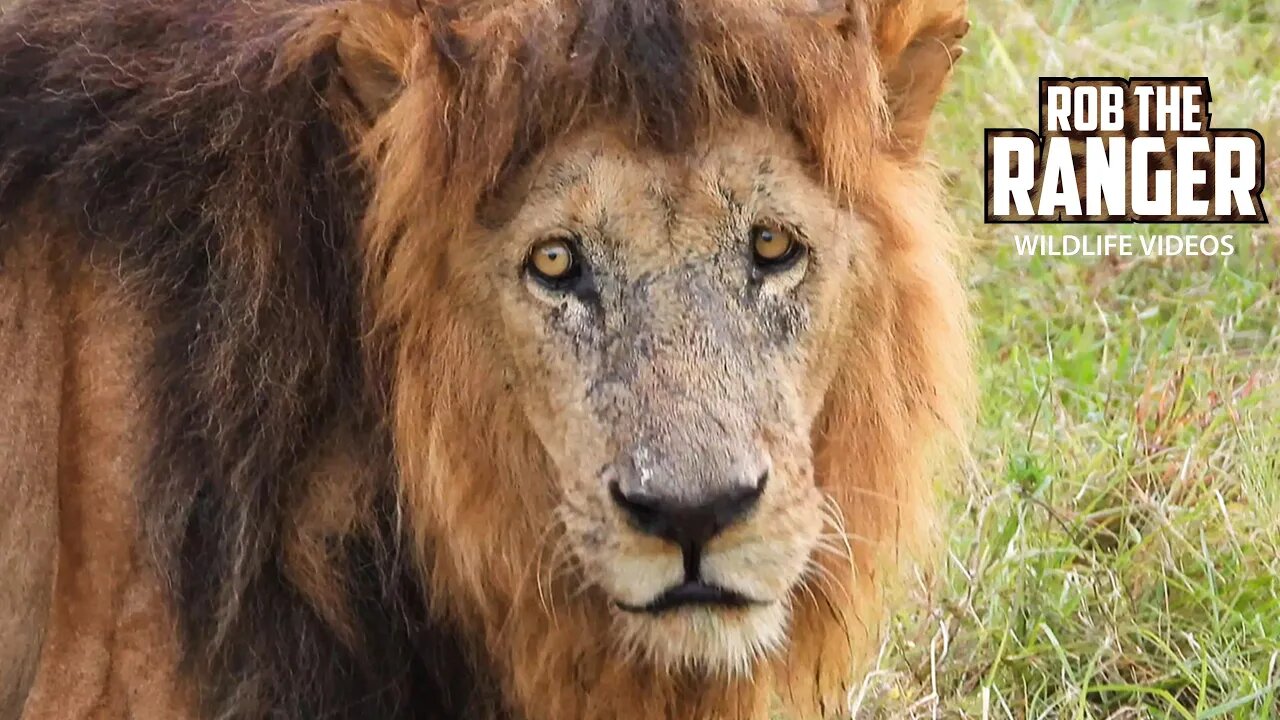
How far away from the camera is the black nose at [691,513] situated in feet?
8.48

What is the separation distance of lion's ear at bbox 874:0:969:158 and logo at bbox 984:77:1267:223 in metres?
1.96

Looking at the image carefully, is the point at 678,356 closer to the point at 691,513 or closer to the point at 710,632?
the point at 691,513

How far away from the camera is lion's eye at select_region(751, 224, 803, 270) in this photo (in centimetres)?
287

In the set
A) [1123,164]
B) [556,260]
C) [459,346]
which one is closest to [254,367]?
[459,346]

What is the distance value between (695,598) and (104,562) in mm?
1076

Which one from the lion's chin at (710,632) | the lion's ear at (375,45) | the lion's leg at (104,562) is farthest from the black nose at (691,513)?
the lion's leg at (104,562)

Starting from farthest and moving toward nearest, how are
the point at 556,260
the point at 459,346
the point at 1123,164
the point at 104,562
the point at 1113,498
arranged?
1. the point at 1123,164
2. the point at 1113,498
3. the point at 104,562
4. the point at 459,346
5. the point at 556,260

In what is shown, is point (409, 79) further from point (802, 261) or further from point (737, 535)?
point (737, 535)

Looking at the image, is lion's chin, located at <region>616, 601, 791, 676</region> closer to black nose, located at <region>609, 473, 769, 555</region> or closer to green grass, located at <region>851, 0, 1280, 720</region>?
black nose, located at <region>609, 473, 769, 555</region>

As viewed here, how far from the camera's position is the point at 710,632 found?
2768mm

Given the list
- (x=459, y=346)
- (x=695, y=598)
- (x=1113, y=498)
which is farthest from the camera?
(x=1113, y=498)

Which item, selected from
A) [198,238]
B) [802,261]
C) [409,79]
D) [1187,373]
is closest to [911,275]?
[802,261]

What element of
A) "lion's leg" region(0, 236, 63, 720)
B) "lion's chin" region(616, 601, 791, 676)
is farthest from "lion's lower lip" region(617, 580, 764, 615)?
"lion's leg" region(0, 236, 63, 720)

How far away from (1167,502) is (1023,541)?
37cm
